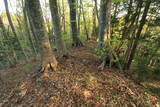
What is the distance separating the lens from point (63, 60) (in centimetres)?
477

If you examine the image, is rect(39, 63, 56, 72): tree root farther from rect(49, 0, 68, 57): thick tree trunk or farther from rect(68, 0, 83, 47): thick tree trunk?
rect(68, 0, 83, 47): thick tree trunk

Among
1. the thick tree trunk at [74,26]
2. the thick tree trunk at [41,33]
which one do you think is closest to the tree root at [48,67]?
the thick tree trunk at [41,33]

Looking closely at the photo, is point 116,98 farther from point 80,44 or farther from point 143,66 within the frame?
point 80,44

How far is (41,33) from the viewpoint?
3.67 m

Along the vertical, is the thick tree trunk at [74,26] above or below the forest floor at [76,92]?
above

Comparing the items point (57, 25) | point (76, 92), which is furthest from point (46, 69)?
point (57, 25)

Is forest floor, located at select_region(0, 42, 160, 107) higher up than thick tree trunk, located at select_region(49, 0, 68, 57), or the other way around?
thick tree trunk, located at select_region(49, 0, 68, 57)

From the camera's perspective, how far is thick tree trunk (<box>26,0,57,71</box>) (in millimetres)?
3437

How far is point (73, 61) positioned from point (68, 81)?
1411 mm

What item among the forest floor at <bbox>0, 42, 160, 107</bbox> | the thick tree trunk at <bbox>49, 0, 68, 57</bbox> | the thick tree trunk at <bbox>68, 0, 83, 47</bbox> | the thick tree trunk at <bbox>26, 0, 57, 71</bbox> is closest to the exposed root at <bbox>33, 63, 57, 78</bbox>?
the thick tree trunk at <bbox>26, 0, 57, 71</bbox>

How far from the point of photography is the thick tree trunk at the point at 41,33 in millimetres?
3437

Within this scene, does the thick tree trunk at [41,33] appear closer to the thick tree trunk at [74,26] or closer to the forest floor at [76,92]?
the forest floor at [76,92]

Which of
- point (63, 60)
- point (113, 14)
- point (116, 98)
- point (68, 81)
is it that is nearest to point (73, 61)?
point (63, 60)

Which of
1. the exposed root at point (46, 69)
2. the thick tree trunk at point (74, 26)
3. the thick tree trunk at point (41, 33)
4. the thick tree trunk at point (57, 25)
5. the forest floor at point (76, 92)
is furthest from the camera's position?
the thick tree trunk at point (74, 26)
